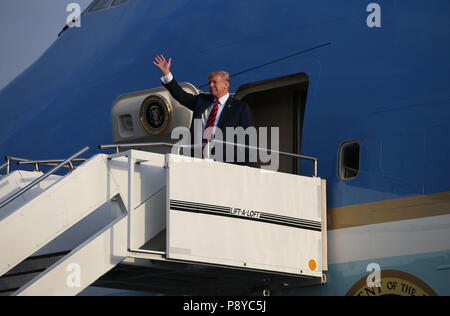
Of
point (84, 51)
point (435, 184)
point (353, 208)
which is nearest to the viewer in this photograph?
point (435, 184)

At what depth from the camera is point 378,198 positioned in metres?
7.54

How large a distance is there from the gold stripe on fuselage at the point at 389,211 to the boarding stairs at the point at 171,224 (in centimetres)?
17

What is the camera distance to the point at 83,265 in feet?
22.2

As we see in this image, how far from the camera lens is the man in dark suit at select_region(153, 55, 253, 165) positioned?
816cm

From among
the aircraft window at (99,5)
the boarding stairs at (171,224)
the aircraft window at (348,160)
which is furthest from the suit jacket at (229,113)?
the aircraft window at (99,5)

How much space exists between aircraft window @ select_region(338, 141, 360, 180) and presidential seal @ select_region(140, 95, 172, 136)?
7.64 feet

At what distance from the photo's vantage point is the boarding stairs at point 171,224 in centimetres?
682

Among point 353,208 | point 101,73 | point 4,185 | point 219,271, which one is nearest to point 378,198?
point 353,208

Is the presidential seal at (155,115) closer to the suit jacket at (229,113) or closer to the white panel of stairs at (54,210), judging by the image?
the suit jacket at (229,113)

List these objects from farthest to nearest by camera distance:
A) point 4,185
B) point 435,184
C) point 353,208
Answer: point 4,185, point 353,208, point 435,184

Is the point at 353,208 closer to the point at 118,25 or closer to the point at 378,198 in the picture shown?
the point at 378,198

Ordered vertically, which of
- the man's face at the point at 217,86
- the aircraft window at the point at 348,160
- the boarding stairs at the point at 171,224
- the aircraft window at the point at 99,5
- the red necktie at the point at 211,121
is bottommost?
the boarding stairs at the point at 171,224

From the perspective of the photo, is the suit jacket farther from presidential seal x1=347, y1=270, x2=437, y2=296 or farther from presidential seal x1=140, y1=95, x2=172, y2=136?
presidential seal x1=347, y1=270, x2=437, y2=296
